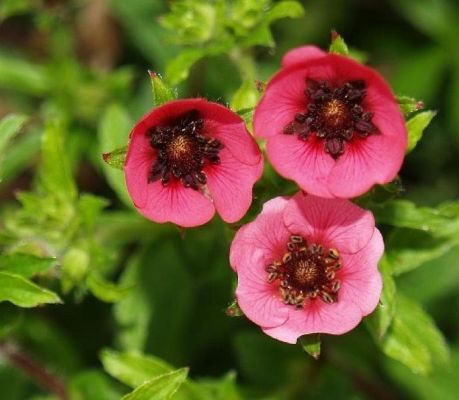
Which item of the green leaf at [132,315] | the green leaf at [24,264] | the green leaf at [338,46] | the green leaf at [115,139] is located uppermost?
the green leaf at [338,46]

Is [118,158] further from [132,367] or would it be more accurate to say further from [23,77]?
[23,77]

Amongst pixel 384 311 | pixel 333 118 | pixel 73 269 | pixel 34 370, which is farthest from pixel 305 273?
pixel 34 370

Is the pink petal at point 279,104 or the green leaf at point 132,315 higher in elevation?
the pink petal at point 279,104

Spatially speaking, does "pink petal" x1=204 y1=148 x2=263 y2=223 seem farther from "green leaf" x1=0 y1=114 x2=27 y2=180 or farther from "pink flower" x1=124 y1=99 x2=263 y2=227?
Answer: "green leaf" x1=0 y1=114 x2=27 y2=180

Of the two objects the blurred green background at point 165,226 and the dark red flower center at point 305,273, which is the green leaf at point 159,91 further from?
the dark red flower center at point 305,273

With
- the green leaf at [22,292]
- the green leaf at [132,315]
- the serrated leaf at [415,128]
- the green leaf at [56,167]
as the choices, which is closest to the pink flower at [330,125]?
the serrated leaf at [415,128]

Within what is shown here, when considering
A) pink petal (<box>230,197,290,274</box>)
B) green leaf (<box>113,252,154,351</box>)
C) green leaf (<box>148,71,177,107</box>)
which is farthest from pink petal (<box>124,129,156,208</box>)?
green leaf (<box>113,252,154,351</box>)
